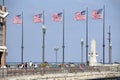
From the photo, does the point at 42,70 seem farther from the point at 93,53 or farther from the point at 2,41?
the point at 93,53

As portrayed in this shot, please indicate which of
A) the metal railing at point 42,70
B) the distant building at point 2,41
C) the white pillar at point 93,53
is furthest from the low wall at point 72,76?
the distant building at point 2,41

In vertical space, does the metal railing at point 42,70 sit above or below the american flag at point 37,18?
below

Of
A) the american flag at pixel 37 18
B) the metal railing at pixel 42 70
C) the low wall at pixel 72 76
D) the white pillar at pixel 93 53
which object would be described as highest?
the american flag at pixel 37 18

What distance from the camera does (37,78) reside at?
5028cm

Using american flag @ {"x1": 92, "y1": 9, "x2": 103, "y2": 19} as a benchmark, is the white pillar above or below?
below

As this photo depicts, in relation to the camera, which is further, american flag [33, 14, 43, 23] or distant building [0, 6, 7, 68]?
american flag [33, 14, 43, 23]

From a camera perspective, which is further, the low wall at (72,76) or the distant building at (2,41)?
the distant building at (2,41)

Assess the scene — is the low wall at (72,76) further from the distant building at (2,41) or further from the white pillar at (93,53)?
the distant building at (2,41)

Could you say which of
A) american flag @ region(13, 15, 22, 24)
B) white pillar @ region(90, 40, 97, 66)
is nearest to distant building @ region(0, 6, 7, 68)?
american flag @ region(13, 15, 22, 24)

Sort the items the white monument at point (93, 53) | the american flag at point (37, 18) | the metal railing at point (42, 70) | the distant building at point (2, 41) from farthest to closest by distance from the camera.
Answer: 1. the white monument at point (93, 53)
2. the american flag at point (37, 18)
3. the distant building at point (2, 41)
4. the metal railing at point (42, 70)

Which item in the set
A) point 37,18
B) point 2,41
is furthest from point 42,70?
point 37,18

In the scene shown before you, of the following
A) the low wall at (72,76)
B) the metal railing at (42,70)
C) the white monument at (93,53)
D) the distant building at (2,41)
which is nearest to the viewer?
the metal railing at (42,70)

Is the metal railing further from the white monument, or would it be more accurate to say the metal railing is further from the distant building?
the distant building

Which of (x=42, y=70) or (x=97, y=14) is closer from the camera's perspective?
(x=42, y=70)
